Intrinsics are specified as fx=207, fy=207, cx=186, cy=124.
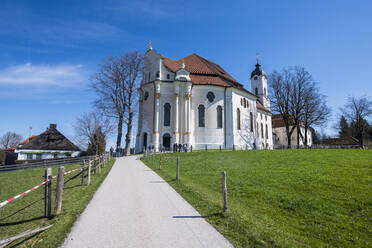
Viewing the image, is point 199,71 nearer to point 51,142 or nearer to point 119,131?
point 119,131

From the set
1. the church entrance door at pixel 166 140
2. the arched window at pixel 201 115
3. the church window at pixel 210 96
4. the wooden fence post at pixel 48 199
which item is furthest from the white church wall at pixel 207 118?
the wooden fence post at pixel 48 199

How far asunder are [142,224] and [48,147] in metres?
36.5

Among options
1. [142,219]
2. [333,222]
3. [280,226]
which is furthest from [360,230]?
[142,219]

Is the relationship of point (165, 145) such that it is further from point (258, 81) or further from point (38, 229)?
point (258, 81)

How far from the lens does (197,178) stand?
10.5m

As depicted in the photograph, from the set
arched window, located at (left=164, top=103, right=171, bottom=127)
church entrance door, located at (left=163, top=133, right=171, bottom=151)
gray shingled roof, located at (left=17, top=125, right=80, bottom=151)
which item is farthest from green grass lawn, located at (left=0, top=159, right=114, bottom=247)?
gray shingled roof, located at (left=17, top=125, right=80, bottom=151)

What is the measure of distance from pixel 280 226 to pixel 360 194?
3447mm

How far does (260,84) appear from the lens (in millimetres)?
53781

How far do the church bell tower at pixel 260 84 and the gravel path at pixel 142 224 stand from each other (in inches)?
2005

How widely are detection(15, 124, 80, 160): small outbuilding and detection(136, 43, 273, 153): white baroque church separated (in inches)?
501

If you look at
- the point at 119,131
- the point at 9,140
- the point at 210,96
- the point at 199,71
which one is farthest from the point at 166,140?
the point at 9,140

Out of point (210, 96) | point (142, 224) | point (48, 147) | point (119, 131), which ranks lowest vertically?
point (142, 224)

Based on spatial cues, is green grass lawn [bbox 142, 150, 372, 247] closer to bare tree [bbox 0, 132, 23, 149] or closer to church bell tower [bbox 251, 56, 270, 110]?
church bell tower [bbox 251, 56, 270, 110]

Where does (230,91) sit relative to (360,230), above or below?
above
